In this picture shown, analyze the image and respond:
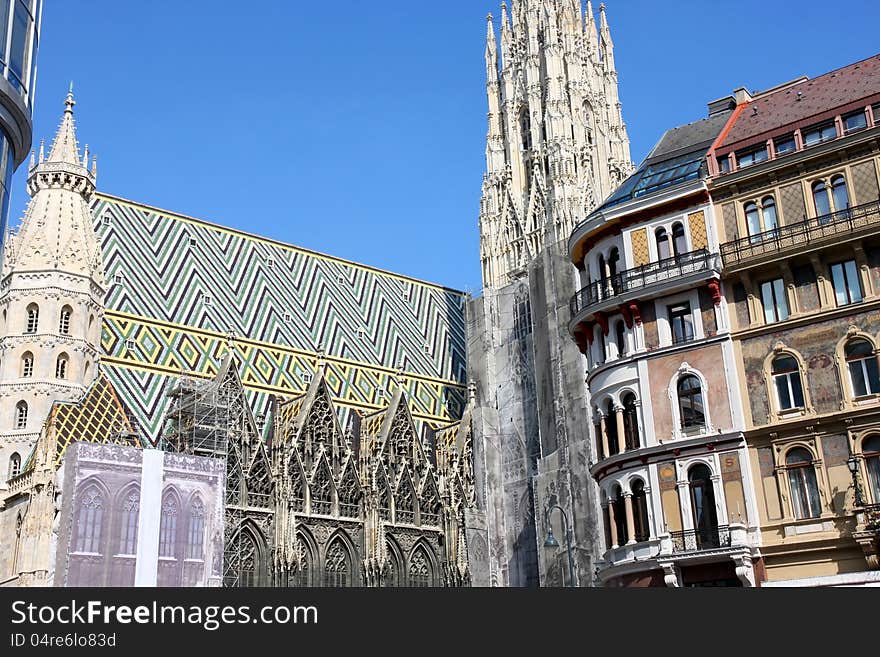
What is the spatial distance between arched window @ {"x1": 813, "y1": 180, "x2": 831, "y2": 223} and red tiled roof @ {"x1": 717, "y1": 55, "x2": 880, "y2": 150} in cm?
153

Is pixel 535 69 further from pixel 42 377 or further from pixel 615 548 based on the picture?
pixel 615 548

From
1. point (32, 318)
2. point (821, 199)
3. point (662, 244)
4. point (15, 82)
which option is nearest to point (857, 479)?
point (821, 199)

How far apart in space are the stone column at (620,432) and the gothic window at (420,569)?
26.7 metres

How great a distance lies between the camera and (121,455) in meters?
37.1

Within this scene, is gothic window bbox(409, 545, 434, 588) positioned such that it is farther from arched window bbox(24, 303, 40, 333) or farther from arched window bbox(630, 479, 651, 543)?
arched window bbox(630, 479, 651, 543)

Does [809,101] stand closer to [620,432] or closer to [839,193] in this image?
[839,193]

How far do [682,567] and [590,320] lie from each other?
552 cm

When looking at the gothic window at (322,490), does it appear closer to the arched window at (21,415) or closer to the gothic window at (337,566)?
the gothic window at (337,566)

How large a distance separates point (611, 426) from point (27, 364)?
27.7 metres

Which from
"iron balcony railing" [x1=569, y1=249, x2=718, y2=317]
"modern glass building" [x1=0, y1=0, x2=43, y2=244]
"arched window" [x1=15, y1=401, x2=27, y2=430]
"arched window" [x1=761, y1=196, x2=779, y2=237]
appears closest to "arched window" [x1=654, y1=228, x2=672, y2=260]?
"iron balcony railing" [x1=569, y1=249, x2=718, y2=317]

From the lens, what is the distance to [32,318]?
140 ft

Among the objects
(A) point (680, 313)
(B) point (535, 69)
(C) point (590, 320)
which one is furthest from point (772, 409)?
(B) point (535, 69)

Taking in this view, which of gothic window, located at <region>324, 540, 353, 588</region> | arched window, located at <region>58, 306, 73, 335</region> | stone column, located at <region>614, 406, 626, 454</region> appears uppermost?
arched window, located at <region>58, 306, 73, 335</region>

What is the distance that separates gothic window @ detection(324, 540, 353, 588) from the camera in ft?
144
